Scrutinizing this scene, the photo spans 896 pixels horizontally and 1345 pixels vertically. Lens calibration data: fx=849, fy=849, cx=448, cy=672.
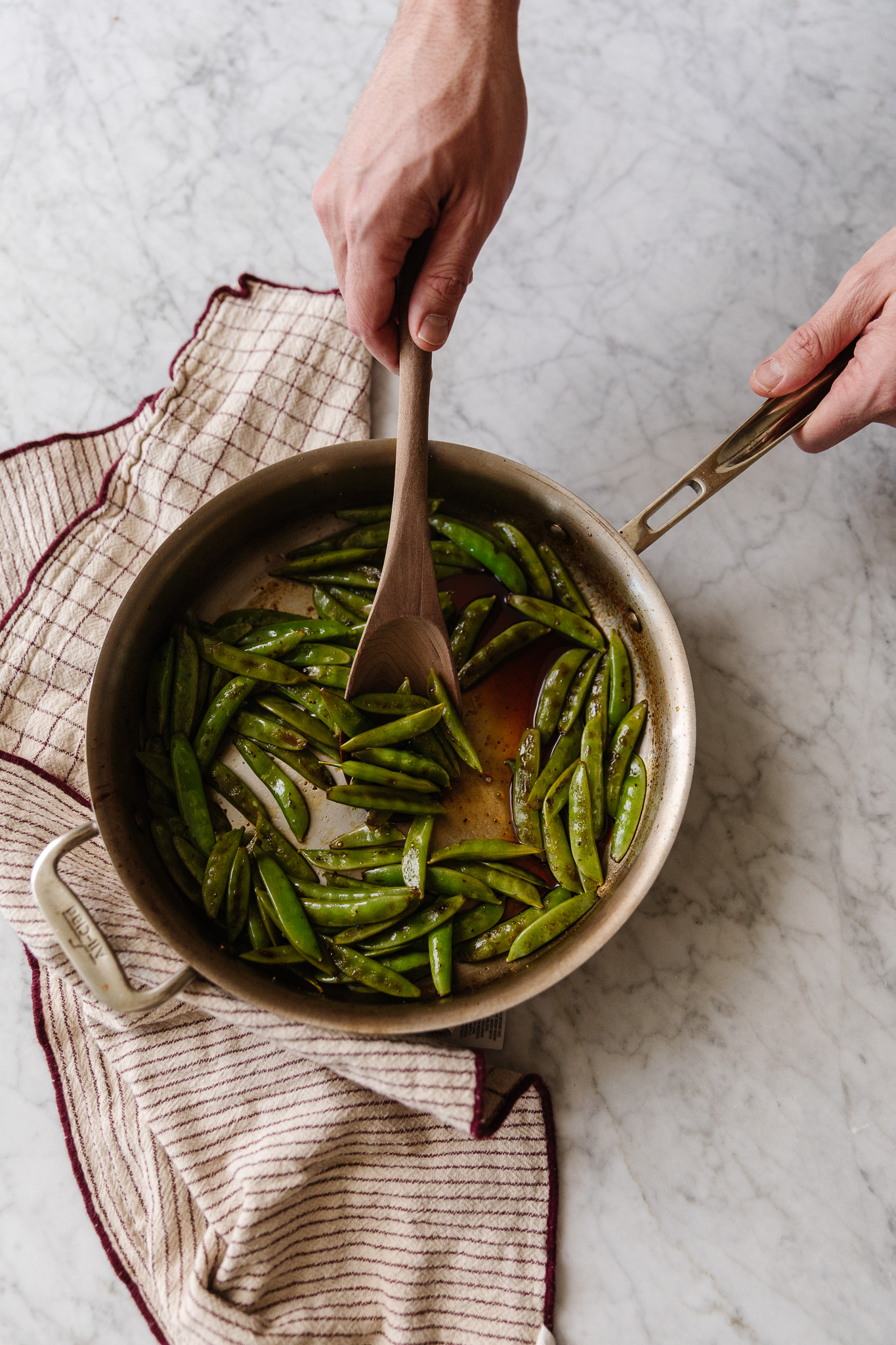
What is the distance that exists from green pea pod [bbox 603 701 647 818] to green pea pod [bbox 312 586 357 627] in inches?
35.8

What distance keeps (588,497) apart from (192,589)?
4.56 feet

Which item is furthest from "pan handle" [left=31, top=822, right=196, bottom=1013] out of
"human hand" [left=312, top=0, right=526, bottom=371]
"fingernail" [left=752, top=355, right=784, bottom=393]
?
"fingernail" [left=752, top=355, right=784, bottom=393]

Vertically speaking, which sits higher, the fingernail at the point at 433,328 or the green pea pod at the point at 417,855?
the fingernail at the point at 433,328

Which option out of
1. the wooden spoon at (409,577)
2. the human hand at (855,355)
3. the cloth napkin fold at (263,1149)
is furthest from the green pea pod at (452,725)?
the human hand at (855,355)

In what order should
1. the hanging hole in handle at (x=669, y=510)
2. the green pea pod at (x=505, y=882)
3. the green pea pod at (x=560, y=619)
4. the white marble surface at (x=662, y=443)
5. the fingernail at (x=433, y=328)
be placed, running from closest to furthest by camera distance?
the fingernail at (x=433, y=328) < the green pea pod at (x=505, y=882) < the white marble surface at (x=662, y=443) < the green pea pod at (x=560, y=619) < the hanging hole in handle at (x=669, y=510)

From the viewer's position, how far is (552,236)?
3189mm

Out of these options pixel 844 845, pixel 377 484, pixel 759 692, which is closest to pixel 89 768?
pixel 377 484

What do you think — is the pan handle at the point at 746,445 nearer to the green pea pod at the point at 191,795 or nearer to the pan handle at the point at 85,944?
the green pea pod at the point at 191,795

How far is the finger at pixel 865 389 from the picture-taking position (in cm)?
235

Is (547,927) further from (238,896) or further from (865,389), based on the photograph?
(865,389)

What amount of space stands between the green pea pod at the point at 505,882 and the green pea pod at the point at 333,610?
844 millimetres

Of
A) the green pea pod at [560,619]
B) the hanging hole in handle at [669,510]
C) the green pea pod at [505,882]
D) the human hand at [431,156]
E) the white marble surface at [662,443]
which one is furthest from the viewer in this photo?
the hanging hole in handle at [669,510]

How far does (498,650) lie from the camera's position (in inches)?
104

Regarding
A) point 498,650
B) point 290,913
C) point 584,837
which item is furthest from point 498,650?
point 290,913
